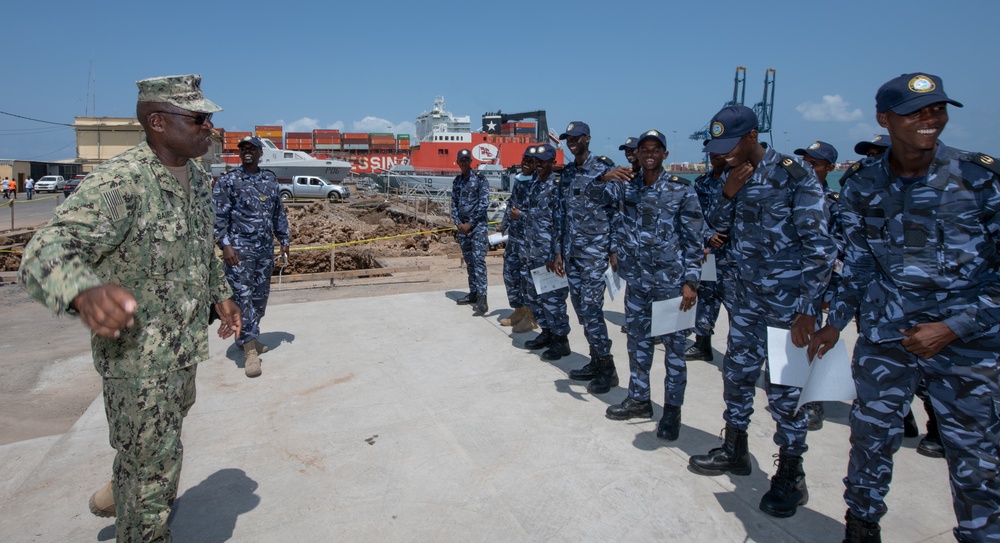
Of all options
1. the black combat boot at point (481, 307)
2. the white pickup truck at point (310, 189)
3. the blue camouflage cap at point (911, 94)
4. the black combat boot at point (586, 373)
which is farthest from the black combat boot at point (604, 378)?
the white pickup truck at point (310, 189)

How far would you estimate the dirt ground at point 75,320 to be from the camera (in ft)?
14.1

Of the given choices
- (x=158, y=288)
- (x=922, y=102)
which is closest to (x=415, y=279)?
(x=158, y=288)

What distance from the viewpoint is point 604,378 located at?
4332 millimetres

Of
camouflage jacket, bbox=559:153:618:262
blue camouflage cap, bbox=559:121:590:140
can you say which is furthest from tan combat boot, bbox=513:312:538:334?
blue camouflage cap, bbox=559:121:590:140

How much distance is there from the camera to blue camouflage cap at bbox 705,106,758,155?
9.45ft

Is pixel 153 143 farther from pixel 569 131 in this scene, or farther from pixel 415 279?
pixel 415 279

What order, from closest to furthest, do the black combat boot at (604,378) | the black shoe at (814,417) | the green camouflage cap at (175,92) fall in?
the green camouflage cap at (175,92)
the black shoe at (814,417)
the black combat boot at (604,378)

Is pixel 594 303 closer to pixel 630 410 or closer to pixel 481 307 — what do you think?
pixel 630 410

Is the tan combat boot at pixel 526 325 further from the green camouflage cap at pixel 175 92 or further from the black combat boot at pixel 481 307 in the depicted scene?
the green camouflage cap at pixel 175 92

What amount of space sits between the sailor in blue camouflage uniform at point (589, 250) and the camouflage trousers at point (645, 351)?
54cm

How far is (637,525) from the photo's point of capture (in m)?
2.66

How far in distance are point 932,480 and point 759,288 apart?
1.44 meters

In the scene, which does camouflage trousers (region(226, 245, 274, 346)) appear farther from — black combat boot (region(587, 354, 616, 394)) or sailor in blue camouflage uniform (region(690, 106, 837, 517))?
sailor in blue camouflage uniform (region(690, 106, 837, 517))

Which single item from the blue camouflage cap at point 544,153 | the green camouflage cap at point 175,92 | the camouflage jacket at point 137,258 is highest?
the blue camouflage cap at point 544,153
